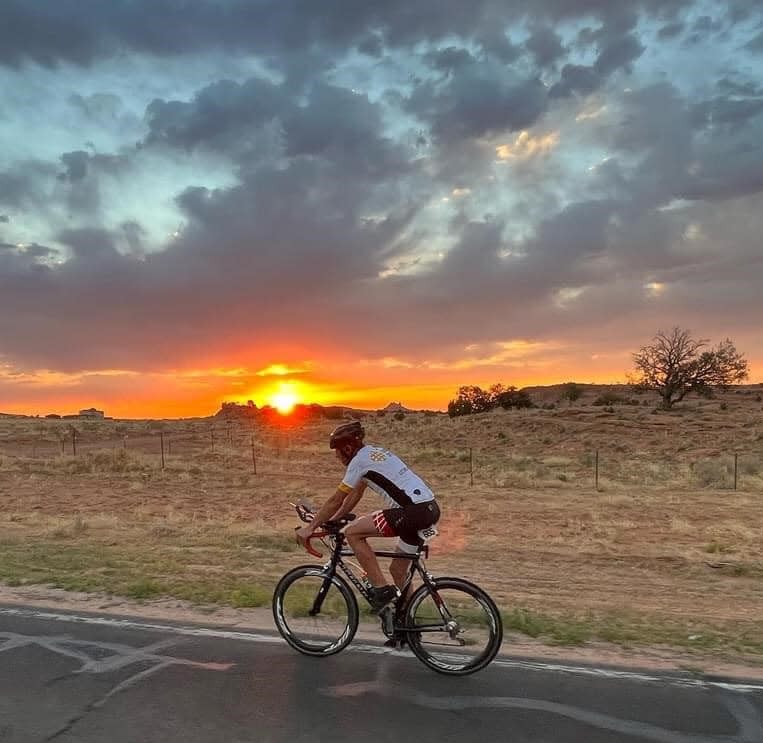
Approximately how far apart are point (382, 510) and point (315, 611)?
1.33 m

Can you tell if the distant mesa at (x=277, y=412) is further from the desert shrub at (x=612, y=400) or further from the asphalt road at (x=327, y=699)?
the asphalt road at (x=327, y=699)

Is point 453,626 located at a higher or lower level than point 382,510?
lower

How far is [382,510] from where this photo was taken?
5.72 meters

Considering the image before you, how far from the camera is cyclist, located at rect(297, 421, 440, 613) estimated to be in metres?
5.72

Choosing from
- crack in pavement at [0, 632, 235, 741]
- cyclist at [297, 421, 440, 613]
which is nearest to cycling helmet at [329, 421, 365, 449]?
cyclist at [297, 421, 440, 613]

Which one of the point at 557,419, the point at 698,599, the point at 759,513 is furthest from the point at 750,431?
the point at 698,599

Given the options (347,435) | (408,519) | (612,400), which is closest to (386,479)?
(408,519)

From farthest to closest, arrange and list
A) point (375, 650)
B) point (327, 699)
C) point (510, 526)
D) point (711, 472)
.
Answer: point (711, 472), point (510, 526), point (375, 650), point (327, 699)

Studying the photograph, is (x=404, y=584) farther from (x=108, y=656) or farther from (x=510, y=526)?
(x=510, y=526)

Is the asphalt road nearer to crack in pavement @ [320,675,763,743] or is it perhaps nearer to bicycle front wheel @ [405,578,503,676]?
crack in pavement @ [320,675,763,743]

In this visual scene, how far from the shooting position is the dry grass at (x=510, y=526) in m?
9.52

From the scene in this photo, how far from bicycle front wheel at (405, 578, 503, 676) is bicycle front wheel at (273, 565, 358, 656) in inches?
24.4

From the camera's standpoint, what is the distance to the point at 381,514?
5762 millimetres

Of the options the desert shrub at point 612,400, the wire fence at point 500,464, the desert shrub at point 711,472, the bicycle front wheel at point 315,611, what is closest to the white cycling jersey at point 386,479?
the bicycle front wheel at point 315,611
